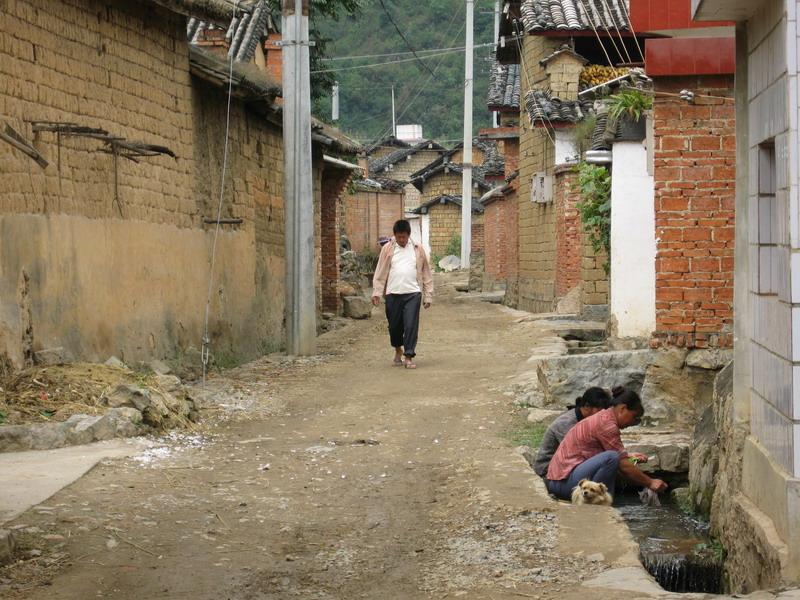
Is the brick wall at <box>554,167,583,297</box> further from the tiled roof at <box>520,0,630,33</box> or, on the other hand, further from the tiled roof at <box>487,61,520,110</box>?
the tiled roof at <box>487,61,520,110</box>

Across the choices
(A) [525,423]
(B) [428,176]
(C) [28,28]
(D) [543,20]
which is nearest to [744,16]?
(A) [525,423]

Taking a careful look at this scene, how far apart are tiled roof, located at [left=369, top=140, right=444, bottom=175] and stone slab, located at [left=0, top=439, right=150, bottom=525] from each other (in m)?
49.9

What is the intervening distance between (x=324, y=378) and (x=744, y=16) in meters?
7.17

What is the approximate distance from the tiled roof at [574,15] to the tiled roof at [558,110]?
132 centimetres

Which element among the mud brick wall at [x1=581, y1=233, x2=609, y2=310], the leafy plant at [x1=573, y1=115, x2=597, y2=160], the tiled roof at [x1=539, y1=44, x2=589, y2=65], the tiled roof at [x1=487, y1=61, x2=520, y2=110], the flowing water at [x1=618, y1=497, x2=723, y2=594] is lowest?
the flowing water at [x1=618, y1=497, x2=723, y2=594]

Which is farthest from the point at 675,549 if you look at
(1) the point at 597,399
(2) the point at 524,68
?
(2) the point at 524,68

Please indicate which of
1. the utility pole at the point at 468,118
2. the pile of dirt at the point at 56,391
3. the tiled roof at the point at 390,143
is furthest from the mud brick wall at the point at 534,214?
the tiled roof at the point at 390,143

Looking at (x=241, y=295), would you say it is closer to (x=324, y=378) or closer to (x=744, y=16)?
(x=324, y=378)

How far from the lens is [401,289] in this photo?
40.5ft

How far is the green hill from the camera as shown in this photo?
Answer: 62531 millimetres

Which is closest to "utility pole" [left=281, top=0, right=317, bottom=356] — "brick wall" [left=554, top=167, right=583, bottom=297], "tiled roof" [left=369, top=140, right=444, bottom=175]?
"brick wall" [left=554, top=167, right=583, bottom=297]

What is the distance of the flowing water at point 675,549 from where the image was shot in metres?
6.43

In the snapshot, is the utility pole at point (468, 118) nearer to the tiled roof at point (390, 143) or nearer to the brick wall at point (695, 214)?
the tiled roof at point (390, 143)

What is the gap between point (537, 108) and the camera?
20.7 meters
